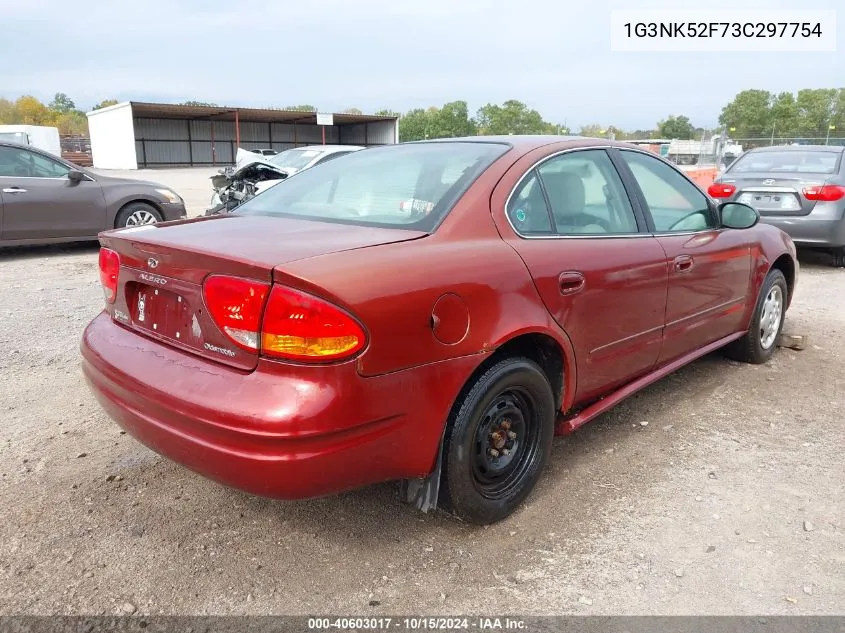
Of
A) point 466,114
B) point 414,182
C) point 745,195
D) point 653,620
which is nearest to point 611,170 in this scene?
point 414,182

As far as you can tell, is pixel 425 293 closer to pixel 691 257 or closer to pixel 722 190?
pixel 691 257

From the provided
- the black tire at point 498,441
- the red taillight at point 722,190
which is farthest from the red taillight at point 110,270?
the red taillight at point 722,190

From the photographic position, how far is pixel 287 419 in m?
1.96

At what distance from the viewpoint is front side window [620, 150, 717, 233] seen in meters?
3.47

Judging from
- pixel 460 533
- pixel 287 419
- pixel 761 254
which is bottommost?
pixel 460 533

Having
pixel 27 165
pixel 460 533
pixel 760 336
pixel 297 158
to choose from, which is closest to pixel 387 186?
pixel 460 533

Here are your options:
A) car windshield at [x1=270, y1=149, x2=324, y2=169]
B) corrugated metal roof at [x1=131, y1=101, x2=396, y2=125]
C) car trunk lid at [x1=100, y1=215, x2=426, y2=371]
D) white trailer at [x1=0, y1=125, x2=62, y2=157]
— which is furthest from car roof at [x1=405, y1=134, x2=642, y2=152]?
corrugated metal roof at [x1=131, y1=101, x2=396, y2=125]

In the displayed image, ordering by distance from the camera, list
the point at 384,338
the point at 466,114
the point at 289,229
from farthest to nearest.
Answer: the point at 466,114, the point at 289,229, the point at 384,338

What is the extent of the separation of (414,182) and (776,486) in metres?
2.10

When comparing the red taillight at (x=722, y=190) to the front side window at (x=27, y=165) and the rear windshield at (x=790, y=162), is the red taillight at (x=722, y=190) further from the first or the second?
the front side window at (x=27, y=165)

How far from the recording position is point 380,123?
48031 millimetres

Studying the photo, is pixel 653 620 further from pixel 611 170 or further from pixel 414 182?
pixel 611 170

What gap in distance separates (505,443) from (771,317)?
2908mm

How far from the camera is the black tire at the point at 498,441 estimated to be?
239cm
